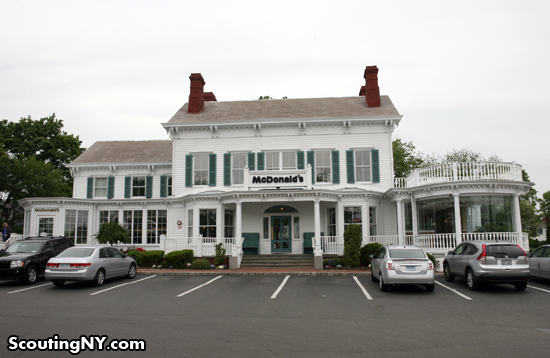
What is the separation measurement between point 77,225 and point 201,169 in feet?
28.8

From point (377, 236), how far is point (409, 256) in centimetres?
825

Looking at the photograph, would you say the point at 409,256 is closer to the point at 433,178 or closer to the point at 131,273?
the point at 433,178

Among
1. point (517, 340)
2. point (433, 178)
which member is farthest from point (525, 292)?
point (433, 178)

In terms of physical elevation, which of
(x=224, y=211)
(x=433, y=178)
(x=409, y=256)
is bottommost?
(x=409, y=256)

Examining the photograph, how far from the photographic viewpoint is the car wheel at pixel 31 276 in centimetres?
1462

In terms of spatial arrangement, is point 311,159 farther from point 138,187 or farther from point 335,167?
point 138,187

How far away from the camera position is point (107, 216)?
86.6 ft

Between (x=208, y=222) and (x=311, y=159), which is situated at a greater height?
(x=311, y=159)

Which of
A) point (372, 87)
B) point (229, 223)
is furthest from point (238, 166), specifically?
point (372, 87)

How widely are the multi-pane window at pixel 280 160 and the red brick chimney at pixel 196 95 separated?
577 cm

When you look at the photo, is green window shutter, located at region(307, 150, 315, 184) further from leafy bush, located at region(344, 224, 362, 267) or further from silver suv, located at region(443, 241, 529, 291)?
silver suv, located at region(443, 241, 529, 291)

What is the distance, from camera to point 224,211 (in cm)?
2216

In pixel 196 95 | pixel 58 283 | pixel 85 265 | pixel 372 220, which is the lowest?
pixel 58 283

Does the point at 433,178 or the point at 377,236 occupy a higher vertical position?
the point at 433,178
